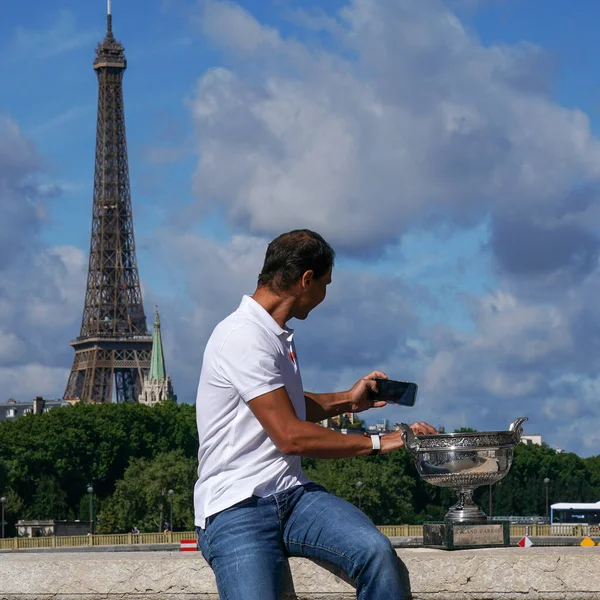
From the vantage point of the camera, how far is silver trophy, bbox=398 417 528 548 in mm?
7996

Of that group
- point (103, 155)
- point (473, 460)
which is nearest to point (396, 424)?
point (473, 460)

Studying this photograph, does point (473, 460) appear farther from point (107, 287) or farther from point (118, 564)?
point (107, 287)

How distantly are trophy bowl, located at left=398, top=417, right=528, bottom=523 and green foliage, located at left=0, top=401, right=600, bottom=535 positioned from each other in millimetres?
68382

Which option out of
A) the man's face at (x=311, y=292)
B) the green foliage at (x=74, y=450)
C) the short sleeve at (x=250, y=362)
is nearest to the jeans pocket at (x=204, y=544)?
the short sleeve at (x=250, y=362)

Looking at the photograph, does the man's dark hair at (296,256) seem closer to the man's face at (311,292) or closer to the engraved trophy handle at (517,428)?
the man's face at (311,292)

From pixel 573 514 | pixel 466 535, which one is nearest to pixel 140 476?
pixel 573 514

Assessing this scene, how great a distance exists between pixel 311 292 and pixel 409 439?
107cm

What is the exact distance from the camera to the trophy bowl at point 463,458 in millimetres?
7992

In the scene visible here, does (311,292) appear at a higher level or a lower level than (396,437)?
higher

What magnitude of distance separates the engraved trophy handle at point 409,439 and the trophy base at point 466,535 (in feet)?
1.56

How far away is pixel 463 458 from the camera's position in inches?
316

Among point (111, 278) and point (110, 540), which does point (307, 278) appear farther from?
point (111, 278)

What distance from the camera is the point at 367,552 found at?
7.03 metres

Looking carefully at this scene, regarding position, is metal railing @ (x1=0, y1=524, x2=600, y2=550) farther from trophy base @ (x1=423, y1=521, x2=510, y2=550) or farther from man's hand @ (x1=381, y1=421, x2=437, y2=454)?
man's hand @ (x1=381, y1=421, x2=437, y2=454)
